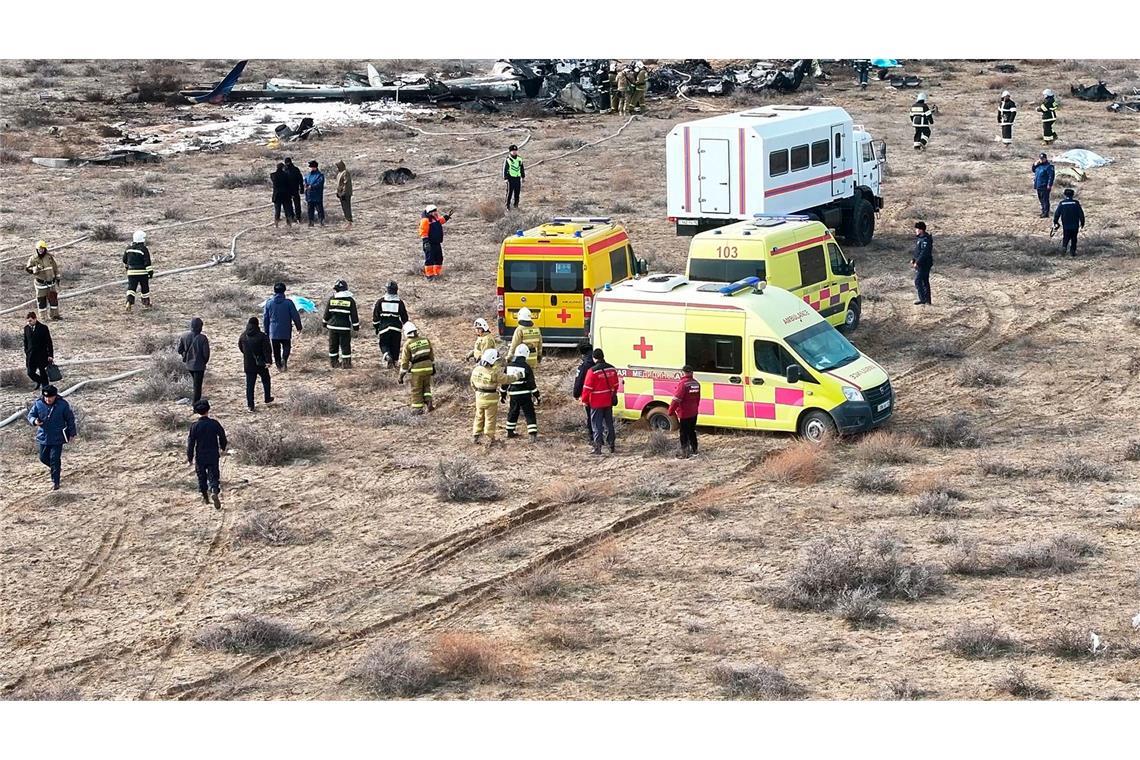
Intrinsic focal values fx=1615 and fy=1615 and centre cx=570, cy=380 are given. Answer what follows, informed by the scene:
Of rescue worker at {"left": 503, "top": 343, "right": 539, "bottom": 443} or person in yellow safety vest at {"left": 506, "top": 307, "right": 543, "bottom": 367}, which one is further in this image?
person in yellow safety vest at {"left": 506, "top": 307, "right": 543, "bottom": 367}

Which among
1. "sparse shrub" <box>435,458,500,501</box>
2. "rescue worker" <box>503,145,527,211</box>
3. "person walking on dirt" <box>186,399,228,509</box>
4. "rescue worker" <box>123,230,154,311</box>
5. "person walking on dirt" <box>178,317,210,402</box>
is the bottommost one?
"sparse shrub" <box>435,458,500,501</box>

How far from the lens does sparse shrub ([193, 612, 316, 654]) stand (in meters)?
14.9

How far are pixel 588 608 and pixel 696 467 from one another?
4840mm

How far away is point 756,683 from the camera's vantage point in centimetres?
1367

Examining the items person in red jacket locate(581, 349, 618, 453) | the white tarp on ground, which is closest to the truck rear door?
person in red jacket locate(581, 349, 618, 453)

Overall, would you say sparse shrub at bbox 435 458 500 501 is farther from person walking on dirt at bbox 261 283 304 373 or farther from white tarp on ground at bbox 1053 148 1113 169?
white tarp on ground at bbox 1053 148 1113 169

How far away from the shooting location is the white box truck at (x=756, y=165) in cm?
3045

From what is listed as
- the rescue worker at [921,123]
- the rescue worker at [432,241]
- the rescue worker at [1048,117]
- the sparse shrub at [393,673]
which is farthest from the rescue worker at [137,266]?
the rescue worker at [1048,117]

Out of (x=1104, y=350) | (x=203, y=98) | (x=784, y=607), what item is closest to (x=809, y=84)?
(x=203, y=98)

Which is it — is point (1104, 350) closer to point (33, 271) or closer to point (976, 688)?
point (976, 688)

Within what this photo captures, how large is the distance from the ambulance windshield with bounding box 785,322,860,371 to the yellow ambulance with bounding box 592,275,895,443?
2 cm

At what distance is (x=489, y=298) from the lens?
29.7 m

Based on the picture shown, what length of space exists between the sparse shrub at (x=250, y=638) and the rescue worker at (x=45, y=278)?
1392cm

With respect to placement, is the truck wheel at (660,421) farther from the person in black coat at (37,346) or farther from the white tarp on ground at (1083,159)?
the white tarp on ground at (1083,159)
